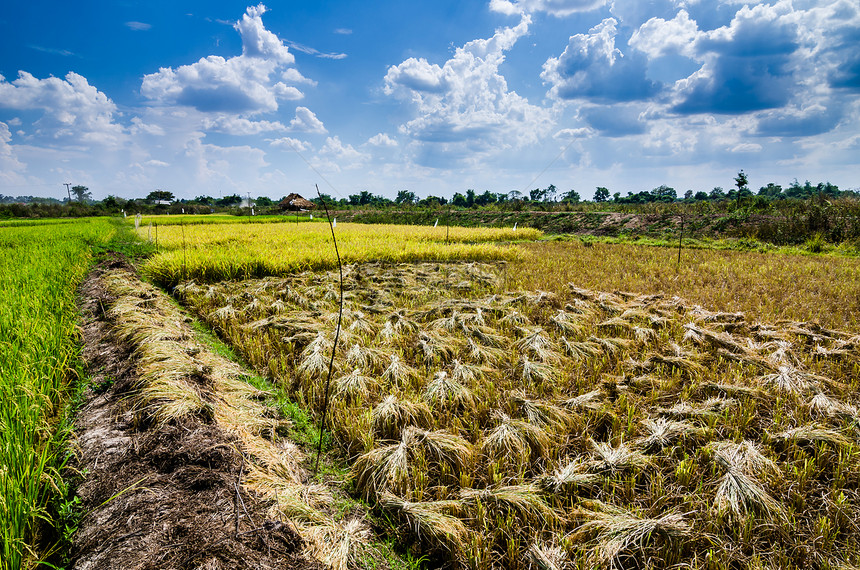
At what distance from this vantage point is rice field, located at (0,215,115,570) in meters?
1.58

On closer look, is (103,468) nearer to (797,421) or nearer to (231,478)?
(231,478)

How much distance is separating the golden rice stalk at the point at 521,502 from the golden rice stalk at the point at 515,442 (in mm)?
325

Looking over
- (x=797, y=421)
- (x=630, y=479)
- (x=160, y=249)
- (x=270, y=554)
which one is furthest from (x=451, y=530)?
(x=160, y=249)

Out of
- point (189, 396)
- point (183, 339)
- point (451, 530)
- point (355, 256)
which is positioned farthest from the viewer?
point (355, 256)

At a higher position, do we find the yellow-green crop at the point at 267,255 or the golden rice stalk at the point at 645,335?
the yellow-green crop at the point at 267,255

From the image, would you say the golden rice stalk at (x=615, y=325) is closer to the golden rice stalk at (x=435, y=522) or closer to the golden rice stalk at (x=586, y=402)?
the golden rice stalk at (x=586, y=402)

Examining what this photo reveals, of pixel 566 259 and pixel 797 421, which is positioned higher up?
pixel 566 259

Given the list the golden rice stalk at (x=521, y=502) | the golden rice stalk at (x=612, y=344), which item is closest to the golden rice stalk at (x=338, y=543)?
the golden rice stalk at (x=521, y=502)

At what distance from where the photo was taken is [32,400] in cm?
249

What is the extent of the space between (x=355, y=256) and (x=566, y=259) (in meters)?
6.30

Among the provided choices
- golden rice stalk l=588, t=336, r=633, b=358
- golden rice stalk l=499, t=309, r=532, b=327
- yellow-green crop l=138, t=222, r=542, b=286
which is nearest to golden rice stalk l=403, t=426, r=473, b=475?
golden rice stalk l=588, t=336, r=633, b=358

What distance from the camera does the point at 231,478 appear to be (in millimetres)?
2004

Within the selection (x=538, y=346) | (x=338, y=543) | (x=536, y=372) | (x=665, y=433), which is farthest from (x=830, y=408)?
(x=338, y=543)

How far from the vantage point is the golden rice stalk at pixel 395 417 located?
2.74 meters
